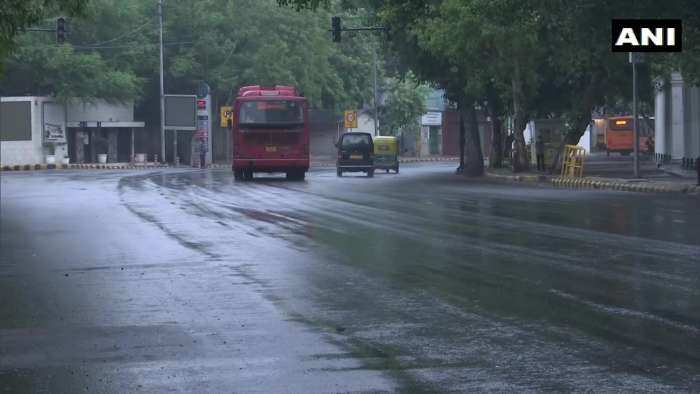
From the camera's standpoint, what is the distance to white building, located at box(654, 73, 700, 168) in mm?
54438

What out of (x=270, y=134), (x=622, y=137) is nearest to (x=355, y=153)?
(x=270, y=134)

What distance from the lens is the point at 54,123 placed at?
76.9m

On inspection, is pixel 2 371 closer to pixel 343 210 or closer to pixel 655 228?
pixel 655 228

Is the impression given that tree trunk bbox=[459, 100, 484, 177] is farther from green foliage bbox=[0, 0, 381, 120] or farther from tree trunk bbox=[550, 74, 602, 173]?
green foliage bbox=[0, 0, 381, 120]

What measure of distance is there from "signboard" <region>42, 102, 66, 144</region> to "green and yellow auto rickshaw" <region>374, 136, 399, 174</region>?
23777 millimetres

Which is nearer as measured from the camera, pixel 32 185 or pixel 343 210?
pixel 343 210

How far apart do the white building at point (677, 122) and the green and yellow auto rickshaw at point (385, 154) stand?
1310 cm

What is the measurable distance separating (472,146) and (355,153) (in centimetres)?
548

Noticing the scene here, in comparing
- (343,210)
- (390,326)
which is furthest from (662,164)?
(390,326)

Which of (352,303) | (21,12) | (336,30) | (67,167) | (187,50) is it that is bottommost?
(352,303)

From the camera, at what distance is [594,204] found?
94.5 feet

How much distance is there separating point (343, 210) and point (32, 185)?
66.1 ft

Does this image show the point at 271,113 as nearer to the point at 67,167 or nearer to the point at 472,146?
the point at 472,146

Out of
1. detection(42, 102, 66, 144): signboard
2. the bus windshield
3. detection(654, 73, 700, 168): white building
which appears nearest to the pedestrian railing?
detection(654, 73, 700, 168): white building
